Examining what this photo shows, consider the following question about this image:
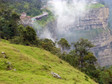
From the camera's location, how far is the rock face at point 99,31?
101312mm

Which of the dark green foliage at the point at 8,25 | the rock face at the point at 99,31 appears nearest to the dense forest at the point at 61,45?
the dark green foliage at the point at 8,25

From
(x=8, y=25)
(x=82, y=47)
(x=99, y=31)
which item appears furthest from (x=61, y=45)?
(x=99, y=31)

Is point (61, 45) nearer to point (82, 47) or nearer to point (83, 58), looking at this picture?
point (82, 47)

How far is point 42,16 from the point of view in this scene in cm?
7506

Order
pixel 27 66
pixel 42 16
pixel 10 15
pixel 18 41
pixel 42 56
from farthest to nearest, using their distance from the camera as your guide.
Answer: pixel 42 16 → pixel 10 15 → pixel 18 41 → pixel 42 56 → pixel 27 66

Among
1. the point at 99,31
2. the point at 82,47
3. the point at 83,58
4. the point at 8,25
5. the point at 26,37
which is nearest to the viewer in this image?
the point at 26,37

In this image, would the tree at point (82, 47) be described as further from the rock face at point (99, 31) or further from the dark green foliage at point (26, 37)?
the rock face at point (99, 31)

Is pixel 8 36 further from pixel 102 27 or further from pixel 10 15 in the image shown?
pixel 102 27

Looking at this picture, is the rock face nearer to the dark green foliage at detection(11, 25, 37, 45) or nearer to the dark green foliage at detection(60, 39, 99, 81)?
the dark green foliage at detection(60, 39, 99, 81)

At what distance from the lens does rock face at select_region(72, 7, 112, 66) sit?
332 feet

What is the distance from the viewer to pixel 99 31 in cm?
10388

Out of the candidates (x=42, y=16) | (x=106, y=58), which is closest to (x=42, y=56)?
(x=42, y=16)

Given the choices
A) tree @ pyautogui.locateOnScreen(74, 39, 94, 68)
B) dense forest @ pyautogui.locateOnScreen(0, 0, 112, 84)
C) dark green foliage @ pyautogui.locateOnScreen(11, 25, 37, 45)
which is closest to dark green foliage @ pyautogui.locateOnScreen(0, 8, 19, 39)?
dense forest @ pyautogui.locateOnScreen(0, 0, 112, 84)

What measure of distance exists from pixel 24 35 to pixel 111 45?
92579 mm
